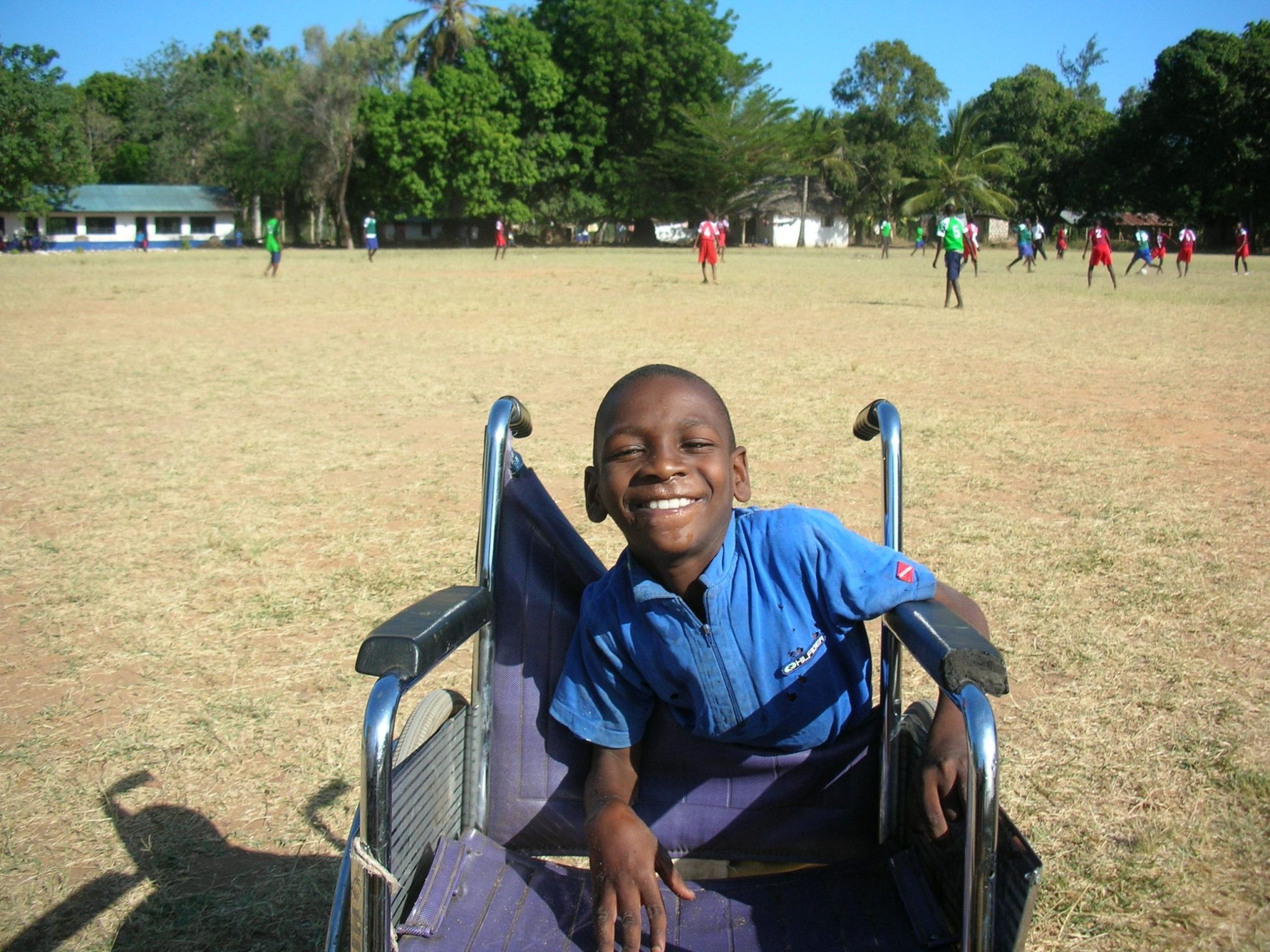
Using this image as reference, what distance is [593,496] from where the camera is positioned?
1.91 metres

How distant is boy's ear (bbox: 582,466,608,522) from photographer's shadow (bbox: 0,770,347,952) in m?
1.12

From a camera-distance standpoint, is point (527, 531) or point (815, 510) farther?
point (527, 531)

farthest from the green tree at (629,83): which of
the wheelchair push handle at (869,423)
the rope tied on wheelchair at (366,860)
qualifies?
the rope tied on wheelchair at (366,860)

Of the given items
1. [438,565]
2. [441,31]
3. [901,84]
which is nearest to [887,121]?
[901,84]

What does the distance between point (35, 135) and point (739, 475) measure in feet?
197

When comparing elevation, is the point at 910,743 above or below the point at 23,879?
above

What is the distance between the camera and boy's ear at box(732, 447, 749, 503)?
1.91m

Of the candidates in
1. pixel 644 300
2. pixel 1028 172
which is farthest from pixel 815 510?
pixel 1028 172

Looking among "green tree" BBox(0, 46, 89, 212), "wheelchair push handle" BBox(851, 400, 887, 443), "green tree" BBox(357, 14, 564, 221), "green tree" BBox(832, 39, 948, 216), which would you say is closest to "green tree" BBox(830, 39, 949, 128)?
"green tree" BBox(832, 39, 948, 216)

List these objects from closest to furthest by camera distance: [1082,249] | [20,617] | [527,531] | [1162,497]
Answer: [527,531], [20,617], [1162,497], [1082,249]

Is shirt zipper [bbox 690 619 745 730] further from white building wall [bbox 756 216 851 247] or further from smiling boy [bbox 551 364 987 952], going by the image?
white building wall [bbox 756 216 851 247]

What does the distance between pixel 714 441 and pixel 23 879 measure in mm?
1908

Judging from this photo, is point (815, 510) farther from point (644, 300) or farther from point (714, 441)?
point (644, 300)

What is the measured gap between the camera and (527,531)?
2059 millimetres
